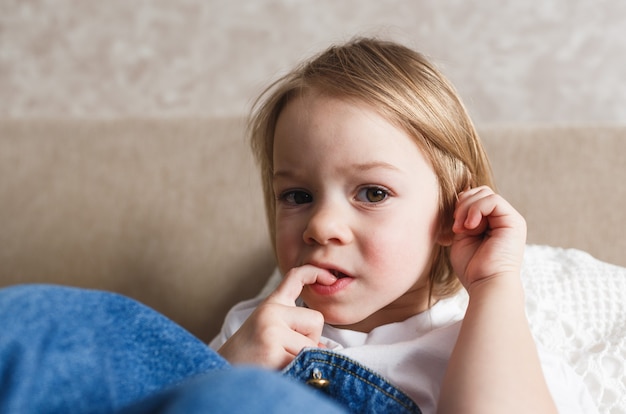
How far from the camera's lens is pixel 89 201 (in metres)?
1.34

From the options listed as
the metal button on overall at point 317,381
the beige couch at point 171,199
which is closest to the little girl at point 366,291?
the metal button on overall at point 317,381

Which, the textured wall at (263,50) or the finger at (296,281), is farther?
the textured wall at (263,50)

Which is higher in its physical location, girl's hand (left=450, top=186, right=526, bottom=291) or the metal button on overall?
girl's hand (left=450, top=186, right=526, bottom=291)

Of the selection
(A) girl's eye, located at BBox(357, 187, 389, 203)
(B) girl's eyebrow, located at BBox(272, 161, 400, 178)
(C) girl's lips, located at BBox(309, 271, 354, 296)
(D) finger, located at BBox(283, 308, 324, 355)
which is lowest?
(D) finger, located at BBox(283, 308, 324, 355)

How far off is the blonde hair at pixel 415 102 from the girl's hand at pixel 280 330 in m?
0.21

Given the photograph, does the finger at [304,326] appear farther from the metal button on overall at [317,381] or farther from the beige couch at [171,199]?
the beige couch at [171,199]

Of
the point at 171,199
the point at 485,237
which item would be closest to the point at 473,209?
the point at 485,237

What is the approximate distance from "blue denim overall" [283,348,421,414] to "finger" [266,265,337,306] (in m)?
0.09

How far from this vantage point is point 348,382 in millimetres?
708

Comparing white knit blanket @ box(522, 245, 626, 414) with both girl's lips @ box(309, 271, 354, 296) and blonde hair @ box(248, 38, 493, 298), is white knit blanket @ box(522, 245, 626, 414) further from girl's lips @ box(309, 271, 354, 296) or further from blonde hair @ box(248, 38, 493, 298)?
girl's lips @ box(309, 271, 354, 296)

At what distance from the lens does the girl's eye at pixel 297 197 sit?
2.80 feet

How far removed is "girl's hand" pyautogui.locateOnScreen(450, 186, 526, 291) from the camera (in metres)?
0.79

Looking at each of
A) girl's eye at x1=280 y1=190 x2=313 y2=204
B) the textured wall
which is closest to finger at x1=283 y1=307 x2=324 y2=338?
girl's eye at x1=280 y1=190 x2=313 y2=204

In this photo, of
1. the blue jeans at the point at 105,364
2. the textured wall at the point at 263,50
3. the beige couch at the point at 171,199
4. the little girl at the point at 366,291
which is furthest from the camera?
the textured wall at the point at 263,50
